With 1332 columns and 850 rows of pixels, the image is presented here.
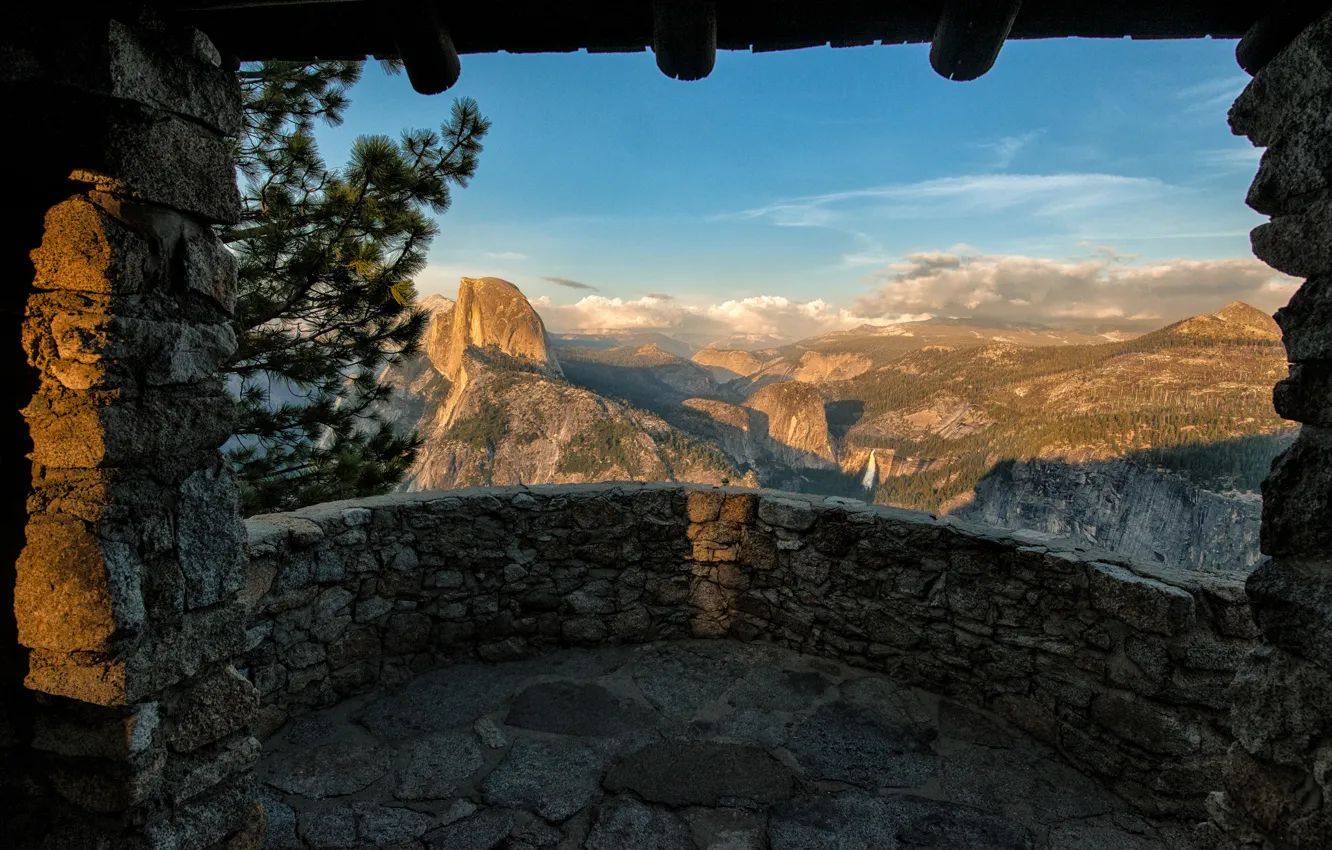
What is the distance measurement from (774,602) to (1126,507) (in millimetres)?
49512

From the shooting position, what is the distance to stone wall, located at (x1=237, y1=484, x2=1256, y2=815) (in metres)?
Result: 2.88

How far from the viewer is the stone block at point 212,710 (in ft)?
6.03

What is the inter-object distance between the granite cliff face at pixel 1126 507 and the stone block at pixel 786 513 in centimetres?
3146

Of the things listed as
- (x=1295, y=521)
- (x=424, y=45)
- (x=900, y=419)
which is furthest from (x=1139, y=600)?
(x=900, y=419)

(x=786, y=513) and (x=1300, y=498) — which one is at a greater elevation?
(x=1300, y=498)

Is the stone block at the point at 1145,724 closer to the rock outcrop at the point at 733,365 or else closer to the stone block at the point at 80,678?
the stone block at the point at 80,678

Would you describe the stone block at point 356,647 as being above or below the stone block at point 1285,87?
below

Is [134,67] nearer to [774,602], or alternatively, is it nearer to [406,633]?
[406,633]

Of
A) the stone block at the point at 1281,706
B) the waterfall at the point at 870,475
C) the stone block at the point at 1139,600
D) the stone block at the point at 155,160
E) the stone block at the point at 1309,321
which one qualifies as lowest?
the waterfall at the point at 870,475

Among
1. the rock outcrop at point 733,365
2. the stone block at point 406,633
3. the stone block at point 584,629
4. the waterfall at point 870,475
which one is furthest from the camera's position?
the rock outcrop at point 733,365

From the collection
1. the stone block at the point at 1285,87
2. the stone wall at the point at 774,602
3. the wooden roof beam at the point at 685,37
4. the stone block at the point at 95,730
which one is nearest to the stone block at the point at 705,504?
the stone wall at the point at 774,602

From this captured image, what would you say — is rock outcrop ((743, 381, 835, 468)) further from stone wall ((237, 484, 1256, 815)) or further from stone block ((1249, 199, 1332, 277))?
stone block ((1249, 199, 1332, 277))

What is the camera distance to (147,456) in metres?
1.71

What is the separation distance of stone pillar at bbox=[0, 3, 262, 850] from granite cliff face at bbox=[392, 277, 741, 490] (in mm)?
37732
